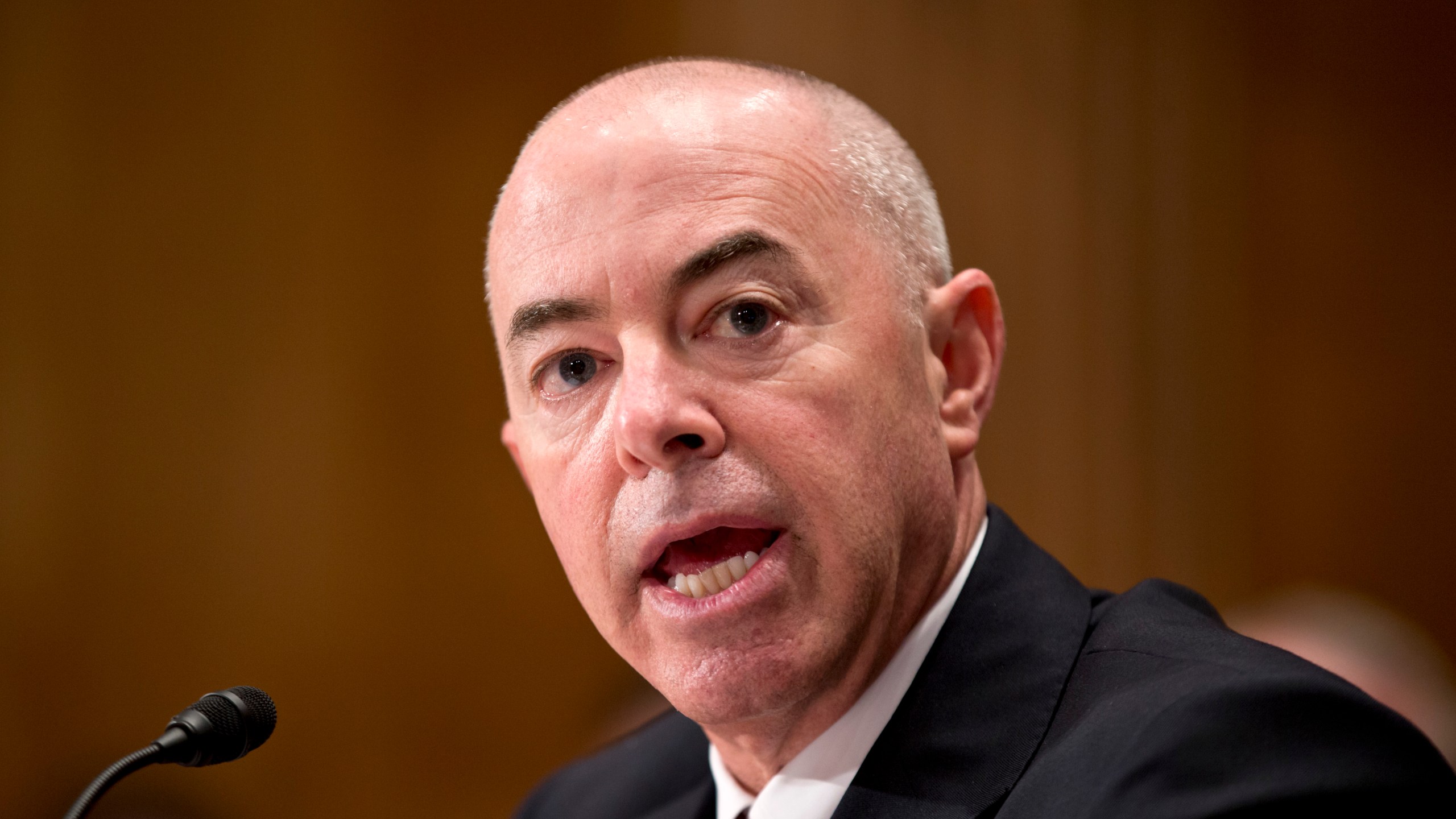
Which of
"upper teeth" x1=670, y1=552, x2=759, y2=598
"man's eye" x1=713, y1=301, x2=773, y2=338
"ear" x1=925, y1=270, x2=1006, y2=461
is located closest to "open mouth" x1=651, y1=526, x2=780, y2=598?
"upper teeth" x1=670, y1=552, x2=759, y2=598

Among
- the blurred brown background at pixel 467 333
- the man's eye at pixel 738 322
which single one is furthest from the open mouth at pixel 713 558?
the blurred brown background at pixel 467 333

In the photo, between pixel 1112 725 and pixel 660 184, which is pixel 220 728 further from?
pixel 1112 725

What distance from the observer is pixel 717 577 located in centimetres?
145

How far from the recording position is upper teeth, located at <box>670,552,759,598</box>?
144cm

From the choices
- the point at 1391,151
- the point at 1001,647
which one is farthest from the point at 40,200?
the point at 1391,151

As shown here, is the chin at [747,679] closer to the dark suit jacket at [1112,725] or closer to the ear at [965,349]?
the dark suit jacket at [1112,725]

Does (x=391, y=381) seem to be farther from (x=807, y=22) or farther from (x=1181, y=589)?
(x=1181, y=589)

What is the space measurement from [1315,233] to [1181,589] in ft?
9.29

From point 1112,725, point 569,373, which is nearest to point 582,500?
point 569,373

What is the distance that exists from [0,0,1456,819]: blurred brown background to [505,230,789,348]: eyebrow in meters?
2.33

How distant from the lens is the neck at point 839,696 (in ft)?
5.07

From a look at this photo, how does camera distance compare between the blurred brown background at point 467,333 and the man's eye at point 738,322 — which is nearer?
the man's eye at point 738,322

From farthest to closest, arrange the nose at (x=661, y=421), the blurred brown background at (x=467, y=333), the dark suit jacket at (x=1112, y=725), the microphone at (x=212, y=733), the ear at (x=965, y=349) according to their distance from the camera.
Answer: the blurred brown background at (x=467, y=333) < the ear at (x=965, y=349) < the nose at (x=661, y=421) < the microphone at (x=212, y=733) < the dark suit jacket at (x=1112, y=725)

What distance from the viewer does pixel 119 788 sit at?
9.89ft
